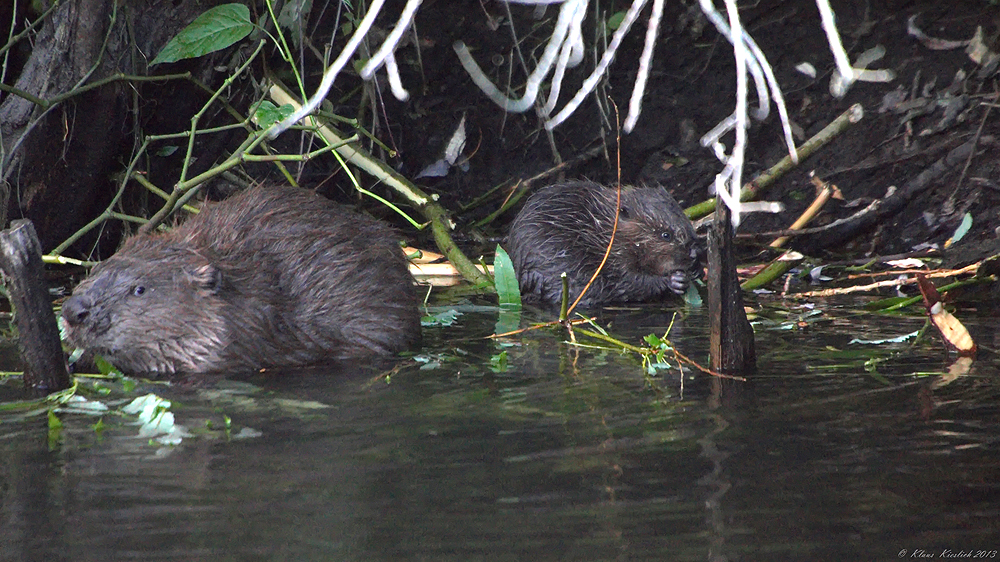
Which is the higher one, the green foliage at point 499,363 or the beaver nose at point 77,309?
the beaver nose at point 77,309

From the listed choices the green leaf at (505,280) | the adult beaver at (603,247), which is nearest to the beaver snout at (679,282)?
the adult beaver at (603,247)

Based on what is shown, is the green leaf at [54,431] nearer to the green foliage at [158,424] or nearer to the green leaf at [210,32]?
the green foliage at [158,424]

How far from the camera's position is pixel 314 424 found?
9.48 ft

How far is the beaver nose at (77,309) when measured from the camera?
11.6 feet

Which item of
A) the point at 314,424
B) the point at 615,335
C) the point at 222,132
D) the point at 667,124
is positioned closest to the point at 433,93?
the point at 667,124

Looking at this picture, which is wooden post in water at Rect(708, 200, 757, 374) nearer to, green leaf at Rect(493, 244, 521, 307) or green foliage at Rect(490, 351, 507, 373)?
green foliage at Rect(490, 351, 507, 373)

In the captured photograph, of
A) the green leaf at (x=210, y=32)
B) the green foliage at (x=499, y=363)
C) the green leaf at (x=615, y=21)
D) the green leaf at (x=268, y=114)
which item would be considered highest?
the green leaf at (x=615, y=21)

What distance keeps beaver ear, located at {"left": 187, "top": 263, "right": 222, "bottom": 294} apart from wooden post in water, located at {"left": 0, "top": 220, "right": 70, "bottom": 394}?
55 centimetres

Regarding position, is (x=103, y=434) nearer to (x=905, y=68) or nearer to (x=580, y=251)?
(x=580, y=251)

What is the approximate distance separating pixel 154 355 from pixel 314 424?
3.08 feet

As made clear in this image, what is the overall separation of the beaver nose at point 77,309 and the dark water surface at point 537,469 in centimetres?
41

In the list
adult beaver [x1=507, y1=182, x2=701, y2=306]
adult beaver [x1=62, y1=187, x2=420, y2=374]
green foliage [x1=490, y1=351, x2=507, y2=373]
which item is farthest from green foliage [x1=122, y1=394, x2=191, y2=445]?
adult beaver [x1=507, y1=182, x2=701, y2=306]

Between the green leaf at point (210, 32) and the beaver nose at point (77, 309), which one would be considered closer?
the beaver nose at point (77, 309)

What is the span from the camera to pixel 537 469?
2.45m
